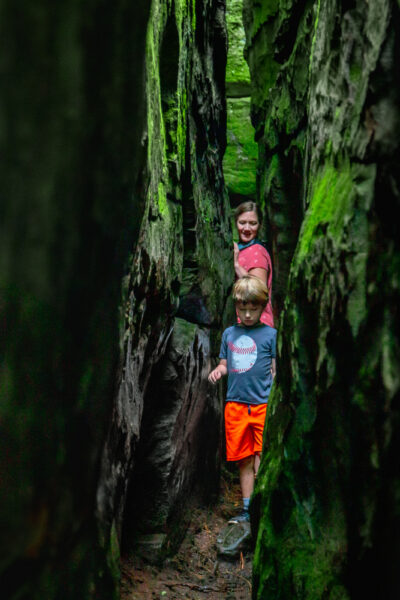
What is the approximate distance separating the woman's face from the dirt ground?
320 cm

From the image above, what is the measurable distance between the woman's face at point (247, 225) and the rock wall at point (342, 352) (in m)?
3.17

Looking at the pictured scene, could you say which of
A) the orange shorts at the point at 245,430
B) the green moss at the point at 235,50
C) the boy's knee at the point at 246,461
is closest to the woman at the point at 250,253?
the orange shorts at the point at 245,430

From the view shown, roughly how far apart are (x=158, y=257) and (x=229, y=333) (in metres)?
1.77

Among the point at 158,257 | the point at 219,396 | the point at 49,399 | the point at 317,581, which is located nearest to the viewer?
the point at 49,399

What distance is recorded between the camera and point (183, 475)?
175 inches

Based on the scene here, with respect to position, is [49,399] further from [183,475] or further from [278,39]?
[278,39]

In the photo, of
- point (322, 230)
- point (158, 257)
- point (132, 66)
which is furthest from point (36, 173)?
point (158, 257)

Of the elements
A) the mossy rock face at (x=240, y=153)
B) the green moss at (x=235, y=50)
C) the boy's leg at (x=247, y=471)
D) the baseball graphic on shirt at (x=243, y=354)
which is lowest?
the boy's leg at (x=247, y=471)

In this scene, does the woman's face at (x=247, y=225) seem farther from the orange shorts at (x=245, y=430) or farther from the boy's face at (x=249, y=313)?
the orange shorts at (x=245, y=430)

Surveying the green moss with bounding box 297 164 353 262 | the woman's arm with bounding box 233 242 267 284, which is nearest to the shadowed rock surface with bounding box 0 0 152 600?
the green moss with bounding box 297 164 353 262

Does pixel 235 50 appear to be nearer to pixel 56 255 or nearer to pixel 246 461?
pixel 246 461

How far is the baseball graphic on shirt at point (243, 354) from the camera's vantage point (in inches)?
187

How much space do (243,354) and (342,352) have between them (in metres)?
Answer: 2.63

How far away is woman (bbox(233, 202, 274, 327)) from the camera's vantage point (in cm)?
602
